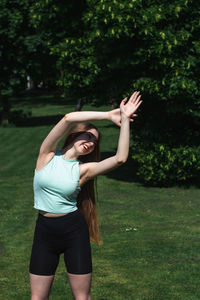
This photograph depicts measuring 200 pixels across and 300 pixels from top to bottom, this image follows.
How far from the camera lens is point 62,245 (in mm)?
4957

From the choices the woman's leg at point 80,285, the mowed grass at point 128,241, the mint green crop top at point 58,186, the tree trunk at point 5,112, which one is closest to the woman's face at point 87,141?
Result: the mint green crop top at point 58,186

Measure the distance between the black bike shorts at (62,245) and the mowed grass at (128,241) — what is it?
267cm

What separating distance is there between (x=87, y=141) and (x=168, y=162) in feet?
33.2

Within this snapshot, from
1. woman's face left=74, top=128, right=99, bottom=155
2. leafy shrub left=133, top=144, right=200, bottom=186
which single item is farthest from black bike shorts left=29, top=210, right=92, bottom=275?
leafy shrub left=133, top=144, right=200, bottom=186

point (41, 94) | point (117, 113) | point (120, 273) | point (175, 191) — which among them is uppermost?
point (117, 113)

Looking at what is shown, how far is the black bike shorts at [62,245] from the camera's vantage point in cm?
492

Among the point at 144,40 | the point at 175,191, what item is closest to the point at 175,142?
the point at 175,191

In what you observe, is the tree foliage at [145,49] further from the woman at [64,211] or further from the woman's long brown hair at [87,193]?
the woman at [64,211]

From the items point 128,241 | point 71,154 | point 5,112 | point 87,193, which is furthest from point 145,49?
point 5,112

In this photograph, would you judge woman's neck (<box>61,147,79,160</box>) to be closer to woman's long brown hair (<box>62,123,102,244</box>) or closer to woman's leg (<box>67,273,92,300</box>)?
woman's long brown hair (<box>62,123,102,244</box>)

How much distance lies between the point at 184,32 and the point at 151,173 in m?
4.00

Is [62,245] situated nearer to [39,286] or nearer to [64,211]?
[64,211]

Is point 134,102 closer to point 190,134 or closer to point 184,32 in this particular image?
point 184,32

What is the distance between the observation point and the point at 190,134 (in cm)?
1509
